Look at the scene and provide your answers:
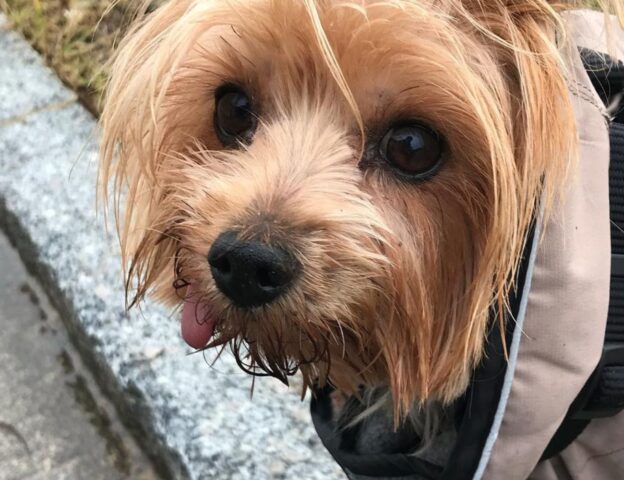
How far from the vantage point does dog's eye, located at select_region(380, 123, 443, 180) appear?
1.15 meters

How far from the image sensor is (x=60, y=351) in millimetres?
2229

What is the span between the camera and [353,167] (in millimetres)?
1209

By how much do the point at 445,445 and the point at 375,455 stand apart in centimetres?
12

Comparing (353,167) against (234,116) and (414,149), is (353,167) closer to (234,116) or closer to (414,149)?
(414,149)

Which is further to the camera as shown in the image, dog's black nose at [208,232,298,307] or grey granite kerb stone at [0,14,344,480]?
grey granite kerb stone at [0,14,344,480]

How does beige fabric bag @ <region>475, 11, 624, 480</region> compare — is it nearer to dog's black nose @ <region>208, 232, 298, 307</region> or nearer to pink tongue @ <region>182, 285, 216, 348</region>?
dog's black nose @ <region>208, 232, 298, 307</region>

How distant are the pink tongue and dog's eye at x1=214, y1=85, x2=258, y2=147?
257mm

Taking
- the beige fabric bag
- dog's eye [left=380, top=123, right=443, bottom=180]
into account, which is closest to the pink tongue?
dog's eye [left=380, top=123, right=443, bottom=180]

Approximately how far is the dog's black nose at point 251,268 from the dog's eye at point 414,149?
0.74 feet

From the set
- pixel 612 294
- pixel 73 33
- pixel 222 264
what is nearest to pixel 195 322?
pixel 222 264

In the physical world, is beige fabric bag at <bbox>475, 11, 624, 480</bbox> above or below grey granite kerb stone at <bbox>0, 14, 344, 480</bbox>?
above

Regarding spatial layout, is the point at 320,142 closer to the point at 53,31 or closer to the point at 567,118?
the point at 567,118

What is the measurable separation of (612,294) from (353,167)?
428 mm

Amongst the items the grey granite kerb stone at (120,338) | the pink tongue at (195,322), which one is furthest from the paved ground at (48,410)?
the pink tongue at (195,322)
